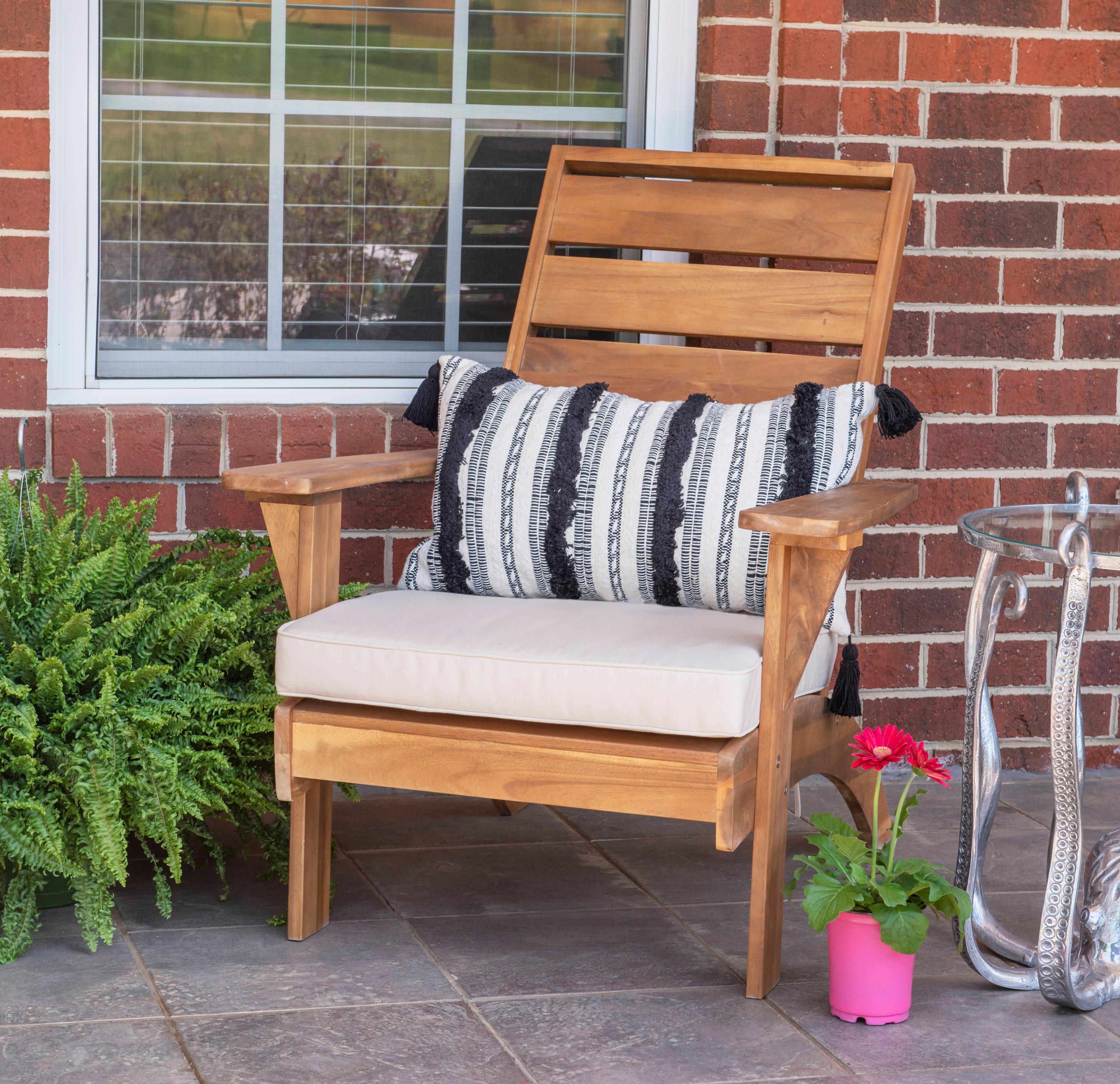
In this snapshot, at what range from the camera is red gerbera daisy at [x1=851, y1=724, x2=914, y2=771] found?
1.82m

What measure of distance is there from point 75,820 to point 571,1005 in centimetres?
69

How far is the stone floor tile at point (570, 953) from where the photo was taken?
1.97 m

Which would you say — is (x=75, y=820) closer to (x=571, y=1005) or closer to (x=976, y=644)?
(x=571, y=1005)

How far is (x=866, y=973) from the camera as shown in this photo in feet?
6.05

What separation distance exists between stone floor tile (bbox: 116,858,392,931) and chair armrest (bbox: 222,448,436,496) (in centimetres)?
60

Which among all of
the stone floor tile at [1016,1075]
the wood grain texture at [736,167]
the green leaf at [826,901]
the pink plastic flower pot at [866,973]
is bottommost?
the stone floor tile at [1016,1075]

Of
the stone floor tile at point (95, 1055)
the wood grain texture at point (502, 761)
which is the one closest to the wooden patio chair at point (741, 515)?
the wood grain texture at point (502, 761)

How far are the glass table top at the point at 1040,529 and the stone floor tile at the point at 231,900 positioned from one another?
3.32 ft

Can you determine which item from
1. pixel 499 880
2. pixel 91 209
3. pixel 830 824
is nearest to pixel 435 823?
pixel 499 880

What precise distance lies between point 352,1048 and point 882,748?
2.38 ft

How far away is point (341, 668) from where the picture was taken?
1.93 meters

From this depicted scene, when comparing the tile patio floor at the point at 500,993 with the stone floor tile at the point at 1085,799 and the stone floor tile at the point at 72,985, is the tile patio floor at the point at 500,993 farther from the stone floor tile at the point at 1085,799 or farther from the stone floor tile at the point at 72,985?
the stone floor tile at the point at 1085,799

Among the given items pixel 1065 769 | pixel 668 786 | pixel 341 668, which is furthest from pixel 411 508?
pixel 1065 769

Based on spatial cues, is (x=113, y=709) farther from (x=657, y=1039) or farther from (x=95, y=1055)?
(x=657, y=1039)
